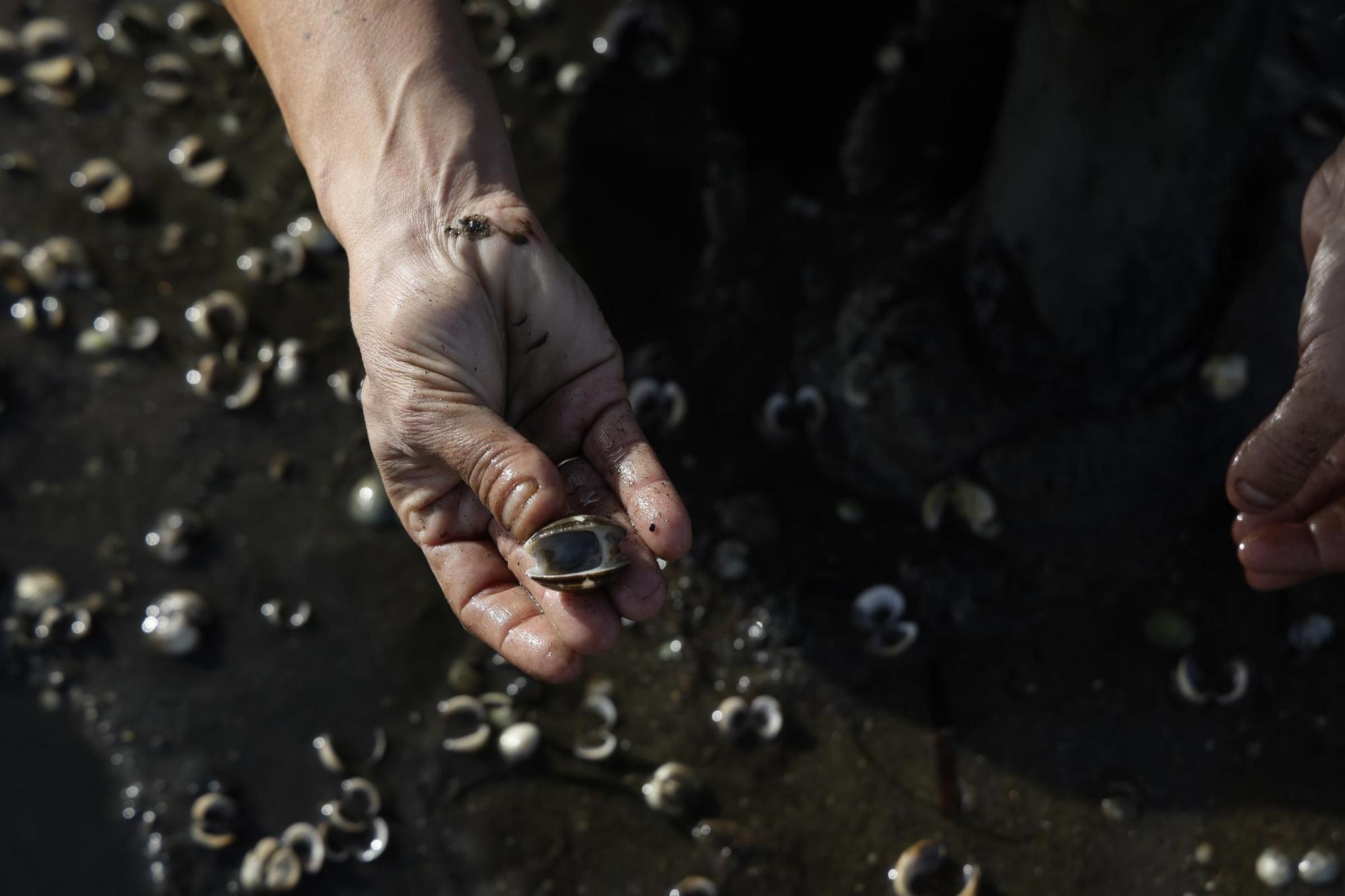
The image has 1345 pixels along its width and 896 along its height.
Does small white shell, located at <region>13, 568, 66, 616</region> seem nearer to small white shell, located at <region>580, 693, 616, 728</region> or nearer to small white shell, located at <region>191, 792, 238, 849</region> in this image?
small white shell, located at <region>191, 792, 238, 849</region>

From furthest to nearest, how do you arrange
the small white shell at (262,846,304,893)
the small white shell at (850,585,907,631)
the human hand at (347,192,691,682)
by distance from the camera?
the small white shell at (850,585,907,631), the small white shell at (262,846,304,893), the human hand at (347,192,691,682)

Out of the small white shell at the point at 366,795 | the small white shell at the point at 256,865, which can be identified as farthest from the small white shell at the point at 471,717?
the small white shell at the point at 256,865

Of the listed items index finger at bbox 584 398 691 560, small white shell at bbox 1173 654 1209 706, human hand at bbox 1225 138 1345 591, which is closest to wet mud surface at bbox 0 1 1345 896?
small white shell at bbox 1173 654 1209 706

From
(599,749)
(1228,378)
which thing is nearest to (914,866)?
(599,749)

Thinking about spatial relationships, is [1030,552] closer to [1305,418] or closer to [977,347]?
[977,347]

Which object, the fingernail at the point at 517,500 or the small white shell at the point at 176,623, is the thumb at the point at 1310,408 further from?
the small white shell at the point at 176,623

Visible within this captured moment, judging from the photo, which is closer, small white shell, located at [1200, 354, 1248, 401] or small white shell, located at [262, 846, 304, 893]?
small white shell, located at [262, 846, 304, 893]

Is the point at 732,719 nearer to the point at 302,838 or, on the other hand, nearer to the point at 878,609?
the point at 878,609

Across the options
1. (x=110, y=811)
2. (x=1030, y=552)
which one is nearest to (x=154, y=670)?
(x=110, y=811)
